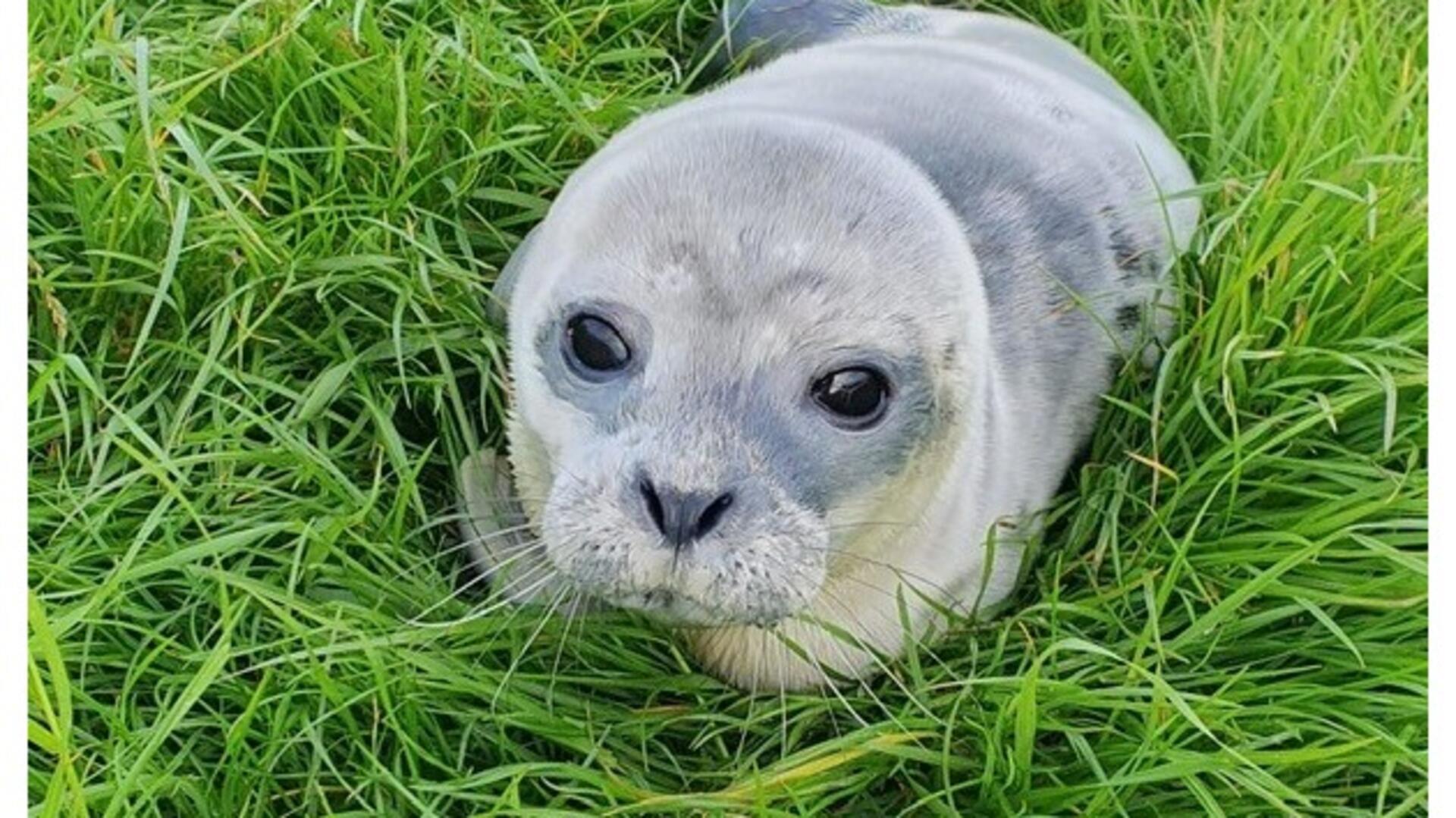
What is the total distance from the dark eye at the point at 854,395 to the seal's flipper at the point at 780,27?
5.13 ft

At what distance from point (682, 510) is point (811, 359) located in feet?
0.88

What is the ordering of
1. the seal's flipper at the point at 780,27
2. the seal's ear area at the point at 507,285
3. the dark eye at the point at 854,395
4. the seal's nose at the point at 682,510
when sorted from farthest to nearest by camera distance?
the seal's flipper at the point at 780,27
the seal's ear area at the point at 507,285
the dark eye at the point at 854,395
the seal's nose at the point at 682,510

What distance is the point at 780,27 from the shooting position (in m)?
3.87

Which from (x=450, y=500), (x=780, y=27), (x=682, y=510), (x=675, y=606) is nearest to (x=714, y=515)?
(x=682, y=510)

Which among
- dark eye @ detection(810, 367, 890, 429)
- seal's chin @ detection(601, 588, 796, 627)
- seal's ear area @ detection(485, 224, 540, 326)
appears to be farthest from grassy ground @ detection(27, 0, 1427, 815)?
dark eye @ detection(810, 367, 890, 429)

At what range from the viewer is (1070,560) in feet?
9.65

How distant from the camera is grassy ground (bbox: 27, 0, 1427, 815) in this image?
99.7 inches

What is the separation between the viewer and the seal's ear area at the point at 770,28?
12.5 ft

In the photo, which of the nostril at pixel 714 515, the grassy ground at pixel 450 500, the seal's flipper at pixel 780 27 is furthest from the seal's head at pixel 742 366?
the seal's flipper at pixel 780 27

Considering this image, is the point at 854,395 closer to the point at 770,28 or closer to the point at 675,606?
the point at 675,606

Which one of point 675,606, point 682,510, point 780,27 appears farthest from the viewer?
point 780,27

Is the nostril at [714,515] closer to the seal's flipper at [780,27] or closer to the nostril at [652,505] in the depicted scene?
the nostril at [652,505]

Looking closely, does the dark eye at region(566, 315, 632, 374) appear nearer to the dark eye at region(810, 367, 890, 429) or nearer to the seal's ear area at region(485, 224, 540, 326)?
the dark eye at region(810, 367, 890, 429)

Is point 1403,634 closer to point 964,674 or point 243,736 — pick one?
point 964,674
